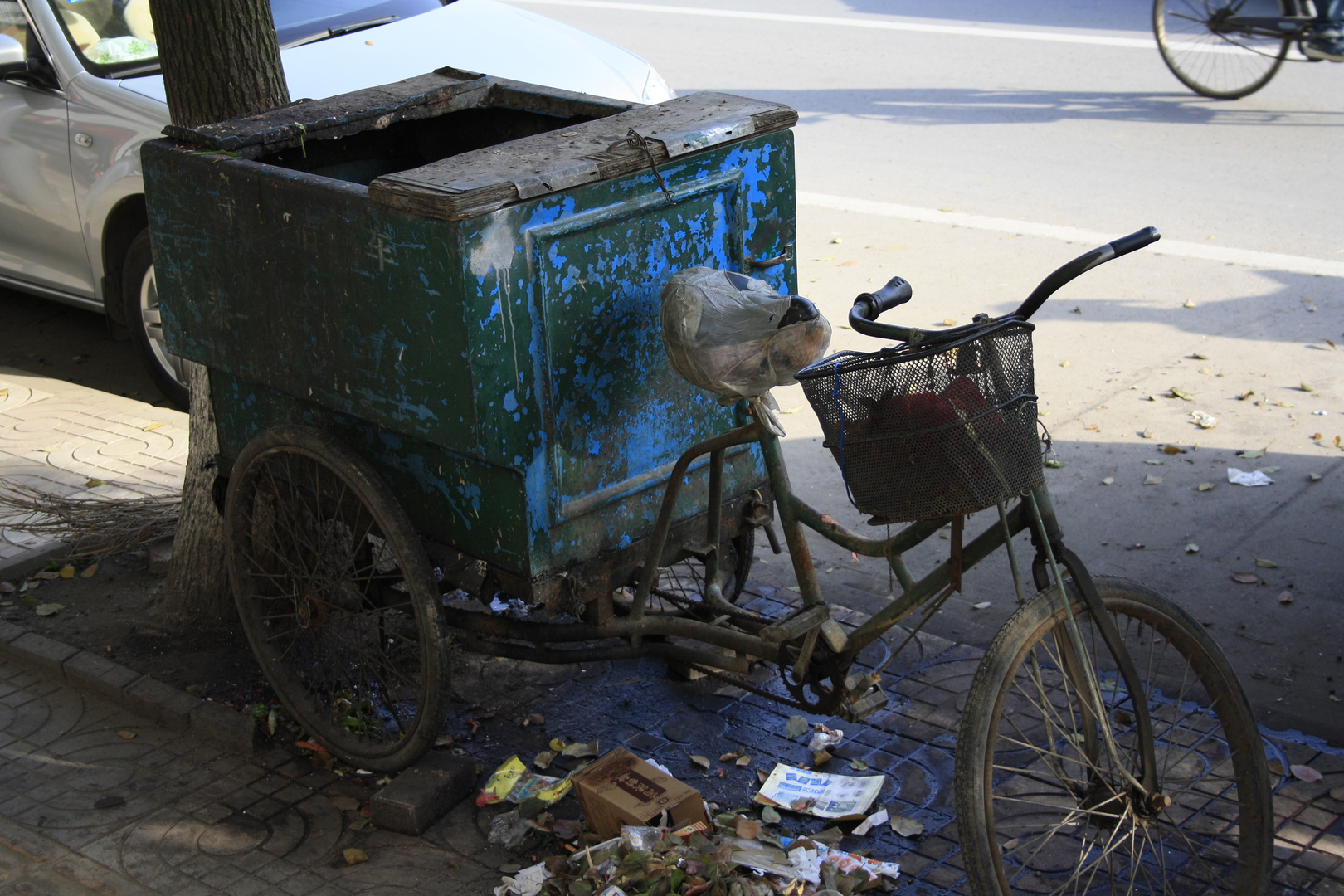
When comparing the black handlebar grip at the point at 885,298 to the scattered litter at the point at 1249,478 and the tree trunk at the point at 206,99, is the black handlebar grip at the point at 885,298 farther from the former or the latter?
the scattered litter at the point at 1249,478

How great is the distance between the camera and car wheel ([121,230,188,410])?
586 centimetres

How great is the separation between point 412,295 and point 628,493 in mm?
728

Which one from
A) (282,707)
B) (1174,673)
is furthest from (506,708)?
(1174,673)

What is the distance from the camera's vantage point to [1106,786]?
2.77m

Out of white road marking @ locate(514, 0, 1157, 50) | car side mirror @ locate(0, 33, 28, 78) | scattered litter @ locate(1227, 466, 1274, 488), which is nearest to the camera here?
scattered litter @ locate(1227, 466, 1274, 488)

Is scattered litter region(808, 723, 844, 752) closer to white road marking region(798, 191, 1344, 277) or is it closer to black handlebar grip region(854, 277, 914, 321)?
black handlebar grip region(854, 277, 914, 321)

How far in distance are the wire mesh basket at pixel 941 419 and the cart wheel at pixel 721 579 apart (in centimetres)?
97

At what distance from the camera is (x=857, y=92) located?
10.7 m

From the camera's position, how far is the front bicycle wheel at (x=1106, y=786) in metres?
2.60

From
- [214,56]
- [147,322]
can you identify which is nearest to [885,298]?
[214,56]

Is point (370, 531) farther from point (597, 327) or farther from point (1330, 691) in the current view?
point (1330, 691)

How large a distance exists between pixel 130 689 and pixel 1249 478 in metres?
4.00

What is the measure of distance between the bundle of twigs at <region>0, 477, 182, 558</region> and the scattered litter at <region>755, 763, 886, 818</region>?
2483 mm

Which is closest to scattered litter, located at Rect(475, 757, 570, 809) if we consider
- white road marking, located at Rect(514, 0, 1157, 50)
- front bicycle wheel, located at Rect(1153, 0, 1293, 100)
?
front bicycle wheel, located at Rect(1153, 0, 1293, 100)
